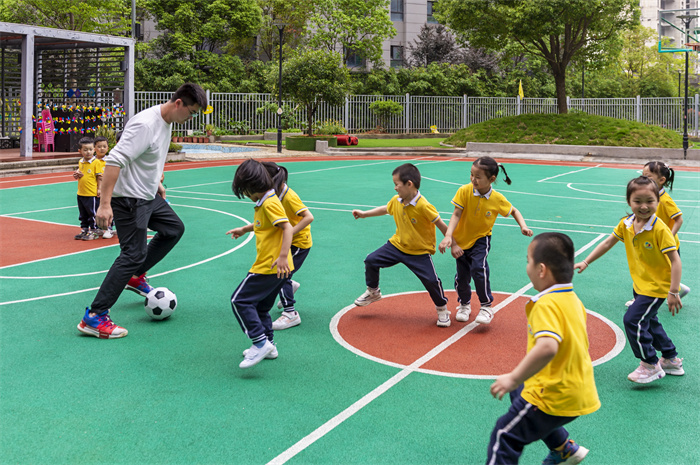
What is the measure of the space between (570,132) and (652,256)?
1056 inches

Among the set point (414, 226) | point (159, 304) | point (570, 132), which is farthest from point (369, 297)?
point (570, 132)

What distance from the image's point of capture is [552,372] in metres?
3.20

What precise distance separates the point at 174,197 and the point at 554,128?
20755 millimetres

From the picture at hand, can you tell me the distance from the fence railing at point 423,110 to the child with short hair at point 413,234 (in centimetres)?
2829

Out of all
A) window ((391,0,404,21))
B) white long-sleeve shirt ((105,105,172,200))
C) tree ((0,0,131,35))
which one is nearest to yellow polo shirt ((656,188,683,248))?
white long-sleeve shirt ((105,105,172,200))

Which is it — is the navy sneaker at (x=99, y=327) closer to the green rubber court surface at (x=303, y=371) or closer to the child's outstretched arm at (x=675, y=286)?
the green rubber court surface at (x=303, y=371)

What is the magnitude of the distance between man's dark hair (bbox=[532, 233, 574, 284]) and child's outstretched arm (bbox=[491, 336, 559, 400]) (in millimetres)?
342

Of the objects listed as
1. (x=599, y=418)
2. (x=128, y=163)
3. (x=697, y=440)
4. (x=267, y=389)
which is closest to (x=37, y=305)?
(x=128, y=163)

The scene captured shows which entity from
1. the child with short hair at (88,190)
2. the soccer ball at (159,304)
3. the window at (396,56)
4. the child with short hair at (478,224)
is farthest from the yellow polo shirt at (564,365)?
the window at (396,56)

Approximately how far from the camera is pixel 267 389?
15.2 feet

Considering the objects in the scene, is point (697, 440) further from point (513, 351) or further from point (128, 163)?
point (128, 163)

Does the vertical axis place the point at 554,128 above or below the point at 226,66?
below

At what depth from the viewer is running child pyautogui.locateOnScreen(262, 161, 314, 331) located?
5586 mm

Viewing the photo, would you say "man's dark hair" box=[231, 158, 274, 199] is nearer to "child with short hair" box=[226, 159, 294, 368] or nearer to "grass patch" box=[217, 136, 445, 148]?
"child with short hair" box=[226, 159, 294, 368]
